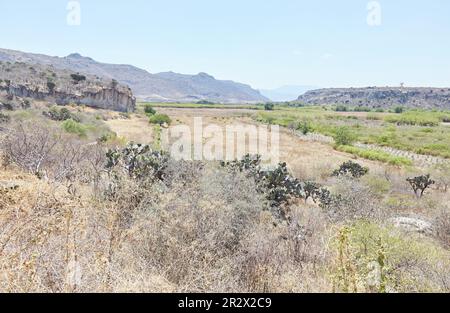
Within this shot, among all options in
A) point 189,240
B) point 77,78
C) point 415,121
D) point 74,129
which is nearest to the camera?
point 189,240

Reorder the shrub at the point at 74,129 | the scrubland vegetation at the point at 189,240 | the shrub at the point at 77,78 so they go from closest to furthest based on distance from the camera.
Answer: the scrubland vegetation at the point at 189,240
the shrub at the point at 74,129
the shrub at the point at 77,78

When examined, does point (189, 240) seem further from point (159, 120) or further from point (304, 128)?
point (304, 128)

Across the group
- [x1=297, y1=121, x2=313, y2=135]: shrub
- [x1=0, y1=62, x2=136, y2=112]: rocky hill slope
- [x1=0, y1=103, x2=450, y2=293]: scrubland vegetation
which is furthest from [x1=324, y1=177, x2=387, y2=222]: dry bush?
[x1=297, y1=121, x2=313, y2=135]: shrub

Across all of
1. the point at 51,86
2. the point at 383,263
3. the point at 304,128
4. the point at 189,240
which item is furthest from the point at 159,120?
the point at 383,263

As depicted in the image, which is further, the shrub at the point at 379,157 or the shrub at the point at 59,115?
the shrub at the point at 59,115

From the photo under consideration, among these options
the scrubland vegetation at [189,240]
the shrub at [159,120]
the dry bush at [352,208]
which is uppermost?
the shrub at [159,120]

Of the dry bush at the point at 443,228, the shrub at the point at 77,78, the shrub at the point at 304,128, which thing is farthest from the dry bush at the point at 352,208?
the shrub at the point at 77,78

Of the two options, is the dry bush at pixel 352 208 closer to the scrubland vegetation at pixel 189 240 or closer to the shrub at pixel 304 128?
the scrubland vegetation at pixel 189 240

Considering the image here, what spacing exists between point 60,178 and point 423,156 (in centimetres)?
3564

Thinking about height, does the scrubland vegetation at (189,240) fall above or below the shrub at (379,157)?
above

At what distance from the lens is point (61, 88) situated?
46.2 meters

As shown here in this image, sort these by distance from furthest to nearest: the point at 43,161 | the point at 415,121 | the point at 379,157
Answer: the point at 415,121 < the point at 379,157 < the point at 43,161

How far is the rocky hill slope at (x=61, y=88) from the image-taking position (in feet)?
138

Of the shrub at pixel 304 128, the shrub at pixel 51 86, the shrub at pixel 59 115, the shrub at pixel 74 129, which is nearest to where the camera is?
the shrub at pixel 74 129
